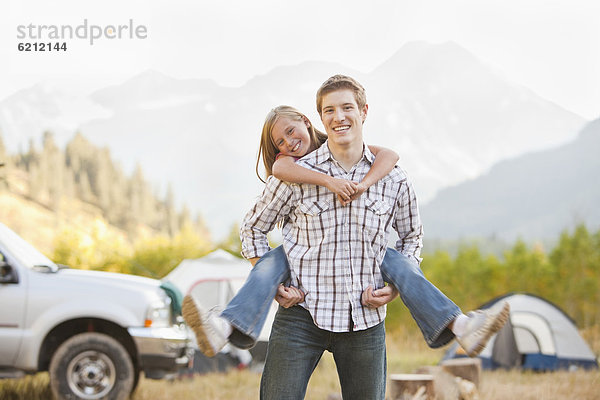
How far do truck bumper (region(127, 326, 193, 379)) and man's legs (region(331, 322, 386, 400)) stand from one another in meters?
3.31

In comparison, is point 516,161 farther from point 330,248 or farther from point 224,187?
point 330,248

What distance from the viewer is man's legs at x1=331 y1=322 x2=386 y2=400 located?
7.66 feet

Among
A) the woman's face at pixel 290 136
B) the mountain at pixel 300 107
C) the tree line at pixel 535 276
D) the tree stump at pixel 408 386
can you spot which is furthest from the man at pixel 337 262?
the mountain at pixel 300 107

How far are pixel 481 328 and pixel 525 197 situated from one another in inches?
2121

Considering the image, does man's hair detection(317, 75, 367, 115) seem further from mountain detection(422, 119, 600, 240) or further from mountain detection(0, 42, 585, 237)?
mountain detection(0, 42, 585, 237)

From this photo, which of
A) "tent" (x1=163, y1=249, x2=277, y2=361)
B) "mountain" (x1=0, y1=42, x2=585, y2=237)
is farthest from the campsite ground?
"mountain" (x1=0, y1=42, x2=585, y2=237)

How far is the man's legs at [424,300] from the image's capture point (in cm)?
228

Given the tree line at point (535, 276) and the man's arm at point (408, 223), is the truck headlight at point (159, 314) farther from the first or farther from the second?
→ the tree line at point (535, 276)

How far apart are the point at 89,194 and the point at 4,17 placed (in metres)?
8.22

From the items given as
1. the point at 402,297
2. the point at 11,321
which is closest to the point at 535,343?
the point at 11,321

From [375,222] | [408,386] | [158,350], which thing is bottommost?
[408,386]

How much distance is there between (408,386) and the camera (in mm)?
5488

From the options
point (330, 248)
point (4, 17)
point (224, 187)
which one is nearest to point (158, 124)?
point (224, 187)

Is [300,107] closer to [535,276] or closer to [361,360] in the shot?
[535,276]
